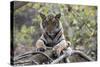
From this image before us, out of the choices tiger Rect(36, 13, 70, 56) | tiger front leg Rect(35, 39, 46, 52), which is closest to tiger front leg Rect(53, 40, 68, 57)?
tiger Rect(36, 13, 70, 56)

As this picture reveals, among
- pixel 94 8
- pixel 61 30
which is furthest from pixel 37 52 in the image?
pixel 94 8

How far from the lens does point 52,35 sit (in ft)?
8.96

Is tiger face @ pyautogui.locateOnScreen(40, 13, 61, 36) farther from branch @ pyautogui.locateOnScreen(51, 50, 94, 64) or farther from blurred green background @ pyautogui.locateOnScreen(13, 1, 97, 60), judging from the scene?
branch @ pyautogui.locateOnScreen(51, 50, 94, 64)

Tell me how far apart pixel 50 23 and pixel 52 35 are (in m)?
0.16

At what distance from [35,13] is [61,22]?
0.39 m

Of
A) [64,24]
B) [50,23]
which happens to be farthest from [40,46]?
[64,24]

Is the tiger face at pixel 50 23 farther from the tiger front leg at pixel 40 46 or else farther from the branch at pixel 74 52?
the branch at pixel 74 52

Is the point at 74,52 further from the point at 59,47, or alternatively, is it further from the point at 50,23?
the point at 50,23

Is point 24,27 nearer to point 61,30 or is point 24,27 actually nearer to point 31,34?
point 31,34

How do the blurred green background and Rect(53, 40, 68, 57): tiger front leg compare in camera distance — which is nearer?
the blurred green background

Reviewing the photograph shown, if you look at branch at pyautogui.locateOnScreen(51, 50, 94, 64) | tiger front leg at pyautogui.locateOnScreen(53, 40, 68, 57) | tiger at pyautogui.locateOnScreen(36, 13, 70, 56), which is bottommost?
branch at pyautogui.locateOnScreen(51, 50, 94, 64)

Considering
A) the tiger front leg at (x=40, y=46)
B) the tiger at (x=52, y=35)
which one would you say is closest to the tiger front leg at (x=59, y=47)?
the tiger at (x=52, y=35)

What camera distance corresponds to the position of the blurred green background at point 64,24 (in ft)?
8.36

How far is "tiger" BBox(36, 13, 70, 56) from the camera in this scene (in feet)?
8.78
